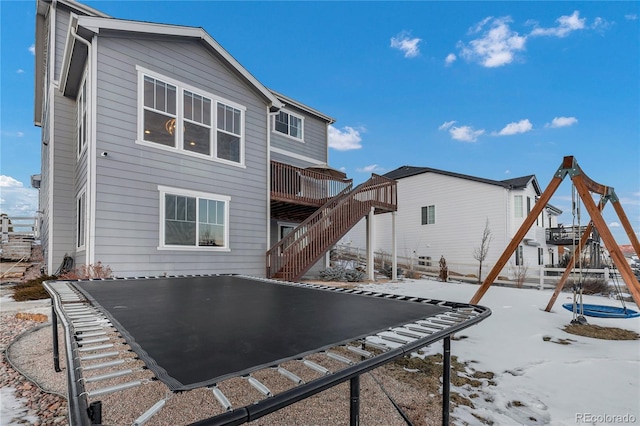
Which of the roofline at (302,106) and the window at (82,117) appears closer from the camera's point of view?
the window at (82,117)

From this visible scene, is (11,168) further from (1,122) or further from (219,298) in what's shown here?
(219,298)

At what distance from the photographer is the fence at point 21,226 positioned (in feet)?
50.4

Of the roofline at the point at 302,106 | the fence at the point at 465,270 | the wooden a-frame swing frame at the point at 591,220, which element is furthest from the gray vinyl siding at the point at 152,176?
the fence at the point at 465,270

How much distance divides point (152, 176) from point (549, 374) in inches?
297

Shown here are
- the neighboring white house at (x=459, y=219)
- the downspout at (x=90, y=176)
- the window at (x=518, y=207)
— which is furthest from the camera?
the window at (x=518, y=207)

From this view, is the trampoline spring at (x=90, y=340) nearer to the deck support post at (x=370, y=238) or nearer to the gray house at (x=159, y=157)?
the gray house at (x=159, y=157)

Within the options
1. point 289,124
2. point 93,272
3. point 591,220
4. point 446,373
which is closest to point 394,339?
point 446,373

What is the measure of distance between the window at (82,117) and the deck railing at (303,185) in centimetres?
464

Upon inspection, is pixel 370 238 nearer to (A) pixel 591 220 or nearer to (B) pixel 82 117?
(A) pixel 591 220

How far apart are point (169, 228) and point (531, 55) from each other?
49.0ft

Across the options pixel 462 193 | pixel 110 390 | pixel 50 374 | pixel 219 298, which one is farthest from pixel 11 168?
pixel 462 193

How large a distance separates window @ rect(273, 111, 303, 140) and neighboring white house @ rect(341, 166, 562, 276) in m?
6.97

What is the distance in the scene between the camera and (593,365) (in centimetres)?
341

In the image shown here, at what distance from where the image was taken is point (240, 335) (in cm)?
167
